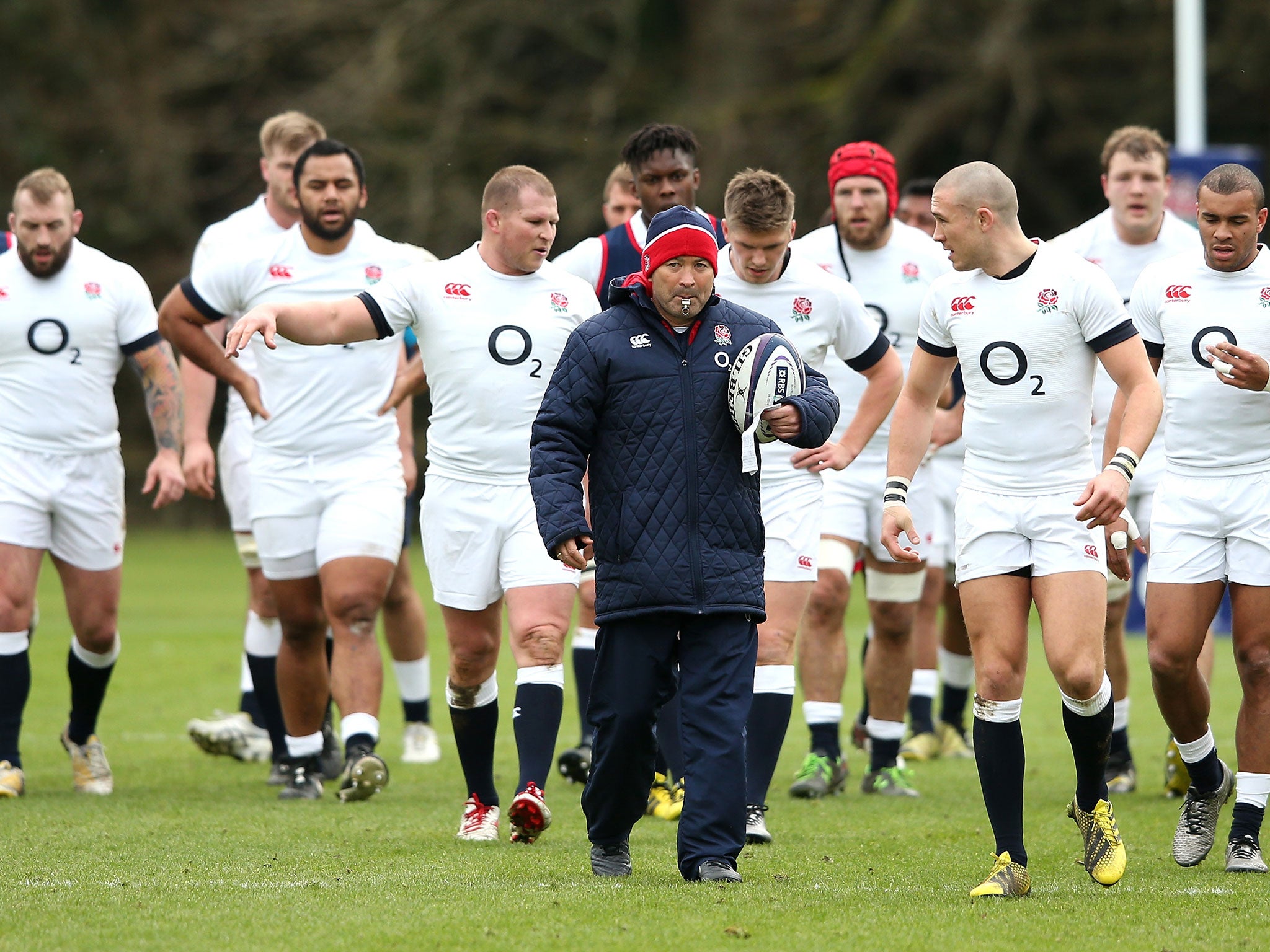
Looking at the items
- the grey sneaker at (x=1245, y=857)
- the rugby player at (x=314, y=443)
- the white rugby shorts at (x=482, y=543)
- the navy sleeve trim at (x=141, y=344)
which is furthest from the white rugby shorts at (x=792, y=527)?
the navy sleeve trim at (x=141, y=344)

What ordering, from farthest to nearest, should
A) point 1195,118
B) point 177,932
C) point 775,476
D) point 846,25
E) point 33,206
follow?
point 846,25
point 1195,118
point 33,206
point 775,476
point 177,932

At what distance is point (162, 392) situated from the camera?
875cm

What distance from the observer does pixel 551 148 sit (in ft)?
78.5

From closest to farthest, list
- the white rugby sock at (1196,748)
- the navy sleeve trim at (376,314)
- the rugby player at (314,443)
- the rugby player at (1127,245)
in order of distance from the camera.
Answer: the white rugby sock at (1196,748)
the navy sleeve trim at (376,314)
the rugby player at (314,443)
the rugby player at (1127,245)

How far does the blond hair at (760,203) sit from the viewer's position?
24.0ft

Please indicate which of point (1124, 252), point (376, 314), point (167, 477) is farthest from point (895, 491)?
point (167, 477)

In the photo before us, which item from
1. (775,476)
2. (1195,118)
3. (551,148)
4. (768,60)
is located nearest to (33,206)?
(775,476)

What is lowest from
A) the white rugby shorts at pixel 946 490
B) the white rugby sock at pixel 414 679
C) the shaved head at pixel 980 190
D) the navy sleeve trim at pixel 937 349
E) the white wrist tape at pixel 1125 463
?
the white rugby sock at pixel 414 679

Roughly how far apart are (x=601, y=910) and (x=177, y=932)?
4.16 ft

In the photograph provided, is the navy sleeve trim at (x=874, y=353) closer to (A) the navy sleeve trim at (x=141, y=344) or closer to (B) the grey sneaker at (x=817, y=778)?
(B) the grey sneaker at (x=817, y=778)

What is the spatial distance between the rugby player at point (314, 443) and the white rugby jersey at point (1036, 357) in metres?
3.15

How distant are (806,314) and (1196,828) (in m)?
2.64

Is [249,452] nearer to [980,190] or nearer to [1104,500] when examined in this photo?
[980,190]

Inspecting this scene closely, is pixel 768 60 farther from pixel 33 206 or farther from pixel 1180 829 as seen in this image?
pixel 1180 829
